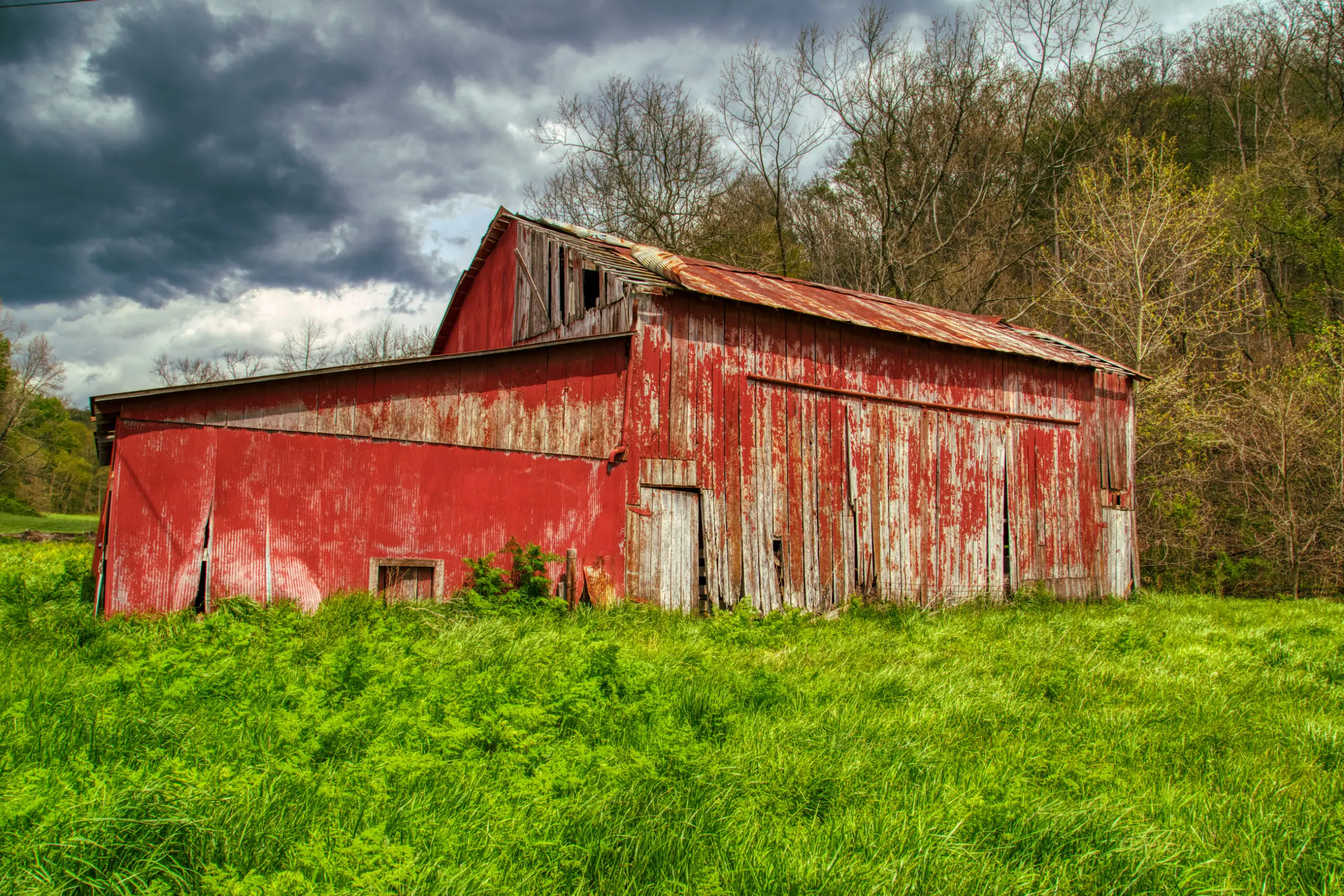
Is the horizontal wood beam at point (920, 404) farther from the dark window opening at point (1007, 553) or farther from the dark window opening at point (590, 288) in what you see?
the dark window opening at point (590, 288)

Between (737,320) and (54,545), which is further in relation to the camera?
(54,545)

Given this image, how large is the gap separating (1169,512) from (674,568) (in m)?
13.7

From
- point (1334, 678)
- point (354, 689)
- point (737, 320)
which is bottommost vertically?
point (1334, 678)

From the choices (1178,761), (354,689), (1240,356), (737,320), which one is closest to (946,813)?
(1178,761)

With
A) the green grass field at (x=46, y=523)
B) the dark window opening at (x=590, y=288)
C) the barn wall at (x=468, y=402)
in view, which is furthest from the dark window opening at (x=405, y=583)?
the green grass field at (x=46, y=523)

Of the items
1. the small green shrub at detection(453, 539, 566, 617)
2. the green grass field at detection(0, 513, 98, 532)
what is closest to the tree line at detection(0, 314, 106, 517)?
the green grass field at detection(0, 513, 98, 532)

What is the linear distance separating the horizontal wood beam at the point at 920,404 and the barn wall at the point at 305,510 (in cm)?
304

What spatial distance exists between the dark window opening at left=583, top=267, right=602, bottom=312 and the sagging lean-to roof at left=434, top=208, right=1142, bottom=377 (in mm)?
369

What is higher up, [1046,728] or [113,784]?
[113,784]

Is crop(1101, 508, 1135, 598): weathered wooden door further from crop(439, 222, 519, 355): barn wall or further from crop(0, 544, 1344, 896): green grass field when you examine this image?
crop(439, 222, 519, 355): barn wall

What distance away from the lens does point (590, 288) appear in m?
11.2

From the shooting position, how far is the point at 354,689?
4.63 m

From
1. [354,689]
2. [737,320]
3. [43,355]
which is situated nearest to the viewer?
[354,689]

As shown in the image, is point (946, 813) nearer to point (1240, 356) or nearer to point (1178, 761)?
point (1178, 761)
